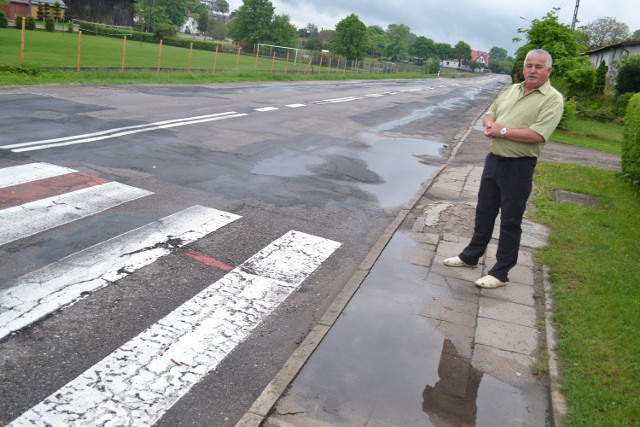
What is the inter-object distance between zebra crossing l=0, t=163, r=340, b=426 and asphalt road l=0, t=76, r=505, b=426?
83 millimetres

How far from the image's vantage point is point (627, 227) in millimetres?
8695

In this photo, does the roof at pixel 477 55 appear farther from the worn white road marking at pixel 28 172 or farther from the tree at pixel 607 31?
the worn white road marking at pixel 28 172

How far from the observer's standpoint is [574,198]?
1054 centimetres

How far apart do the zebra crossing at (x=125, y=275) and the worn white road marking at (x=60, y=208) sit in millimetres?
10

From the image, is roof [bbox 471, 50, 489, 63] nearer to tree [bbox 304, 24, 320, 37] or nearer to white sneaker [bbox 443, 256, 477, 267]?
tree [bbox 304, 24, 320, 37]

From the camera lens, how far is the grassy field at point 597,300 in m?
4.11

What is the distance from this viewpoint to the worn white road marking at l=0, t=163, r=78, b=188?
290 inches

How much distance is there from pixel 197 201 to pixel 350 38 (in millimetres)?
64671

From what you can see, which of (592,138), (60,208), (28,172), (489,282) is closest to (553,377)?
(489,282)

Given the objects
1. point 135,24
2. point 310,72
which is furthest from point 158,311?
point 135,24

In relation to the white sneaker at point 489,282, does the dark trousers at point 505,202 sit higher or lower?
higher

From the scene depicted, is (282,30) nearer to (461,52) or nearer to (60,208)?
(60,208)

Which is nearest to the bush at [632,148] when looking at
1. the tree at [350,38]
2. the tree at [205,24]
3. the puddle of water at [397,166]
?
the puddle of water at [397,166]

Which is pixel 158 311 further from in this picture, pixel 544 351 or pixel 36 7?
pixel 36 7
